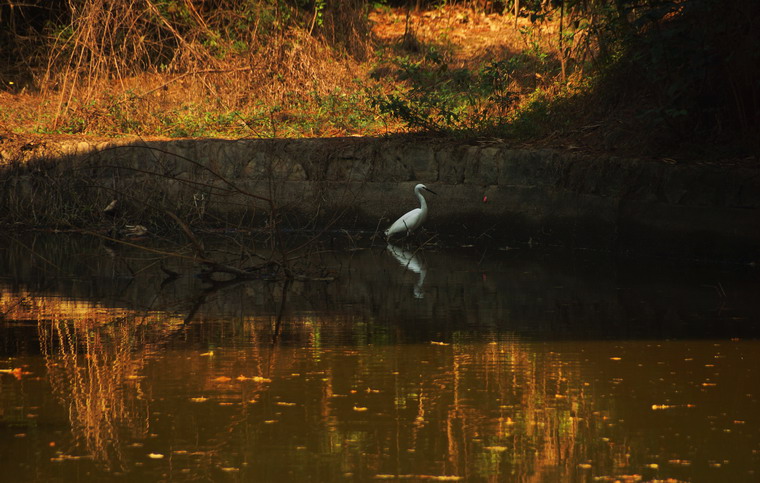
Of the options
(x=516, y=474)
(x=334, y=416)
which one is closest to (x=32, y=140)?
(x=334, y=416)

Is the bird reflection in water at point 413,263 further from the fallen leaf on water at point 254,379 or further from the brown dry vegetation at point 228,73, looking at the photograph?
the fallen leaf on water at point 254,379

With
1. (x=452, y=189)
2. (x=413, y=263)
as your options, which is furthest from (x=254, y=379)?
(x=452, y=189)

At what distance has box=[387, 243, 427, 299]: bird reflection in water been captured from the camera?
998 cm

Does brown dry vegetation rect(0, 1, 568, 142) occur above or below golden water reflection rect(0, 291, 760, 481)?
above

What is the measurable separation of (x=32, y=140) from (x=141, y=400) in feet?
37.5

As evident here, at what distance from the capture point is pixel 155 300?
364 inches

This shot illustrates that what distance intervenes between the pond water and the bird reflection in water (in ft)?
0.24

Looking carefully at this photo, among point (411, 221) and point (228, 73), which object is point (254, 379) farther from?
point (228, 73)

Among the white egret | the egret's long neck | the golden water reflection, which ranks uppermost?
the egret's long neck

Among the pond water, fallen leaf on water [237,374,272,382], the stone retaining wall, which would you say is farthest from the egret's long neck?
fallen leaf on water [237,374,272,382]

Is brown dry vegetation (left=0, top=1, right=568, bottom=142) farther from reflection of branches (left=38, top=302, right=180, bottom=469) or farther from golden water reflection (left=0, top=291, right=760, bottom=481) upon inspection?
golden water reflection (left=0, top=291, right=760, bottom=481)

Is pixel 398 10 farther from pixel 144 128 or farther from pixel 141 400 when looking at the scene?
pixel 141 400

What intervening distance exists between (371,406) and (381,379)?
23.9 inches

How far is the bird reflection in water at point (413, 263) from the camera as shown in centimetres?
998
